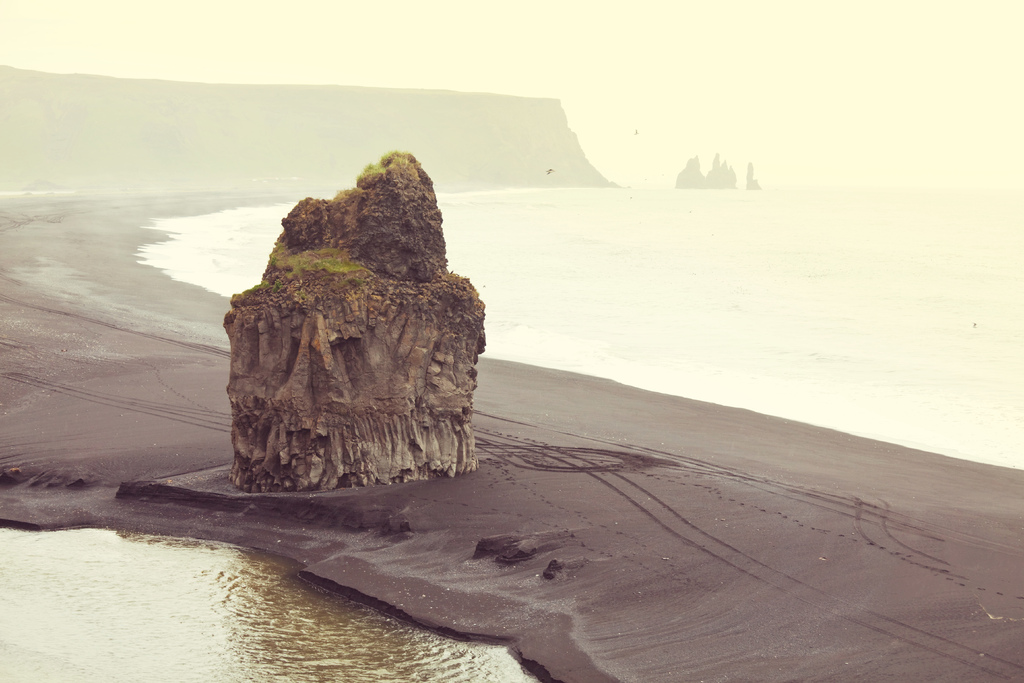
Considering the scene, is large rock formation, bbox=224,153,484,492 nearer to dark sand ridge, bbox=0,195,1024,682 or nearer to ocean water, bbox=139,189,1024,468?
dark sand ridge, bbox=0,195,1024,682

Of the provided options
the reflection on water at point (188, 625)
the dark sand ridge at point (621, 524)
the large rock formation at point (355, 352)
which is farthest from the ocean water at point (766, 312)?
the reflection on water at point (188, 625)

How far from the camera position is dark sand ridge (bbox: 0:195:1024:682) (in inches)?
320

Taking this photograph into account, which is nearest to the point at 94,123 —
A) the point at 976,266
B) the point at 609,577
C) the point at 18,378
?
the point at 976,266

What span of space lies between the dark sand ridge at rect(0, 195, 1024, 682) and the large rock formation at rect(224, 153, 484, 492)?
0.43 m

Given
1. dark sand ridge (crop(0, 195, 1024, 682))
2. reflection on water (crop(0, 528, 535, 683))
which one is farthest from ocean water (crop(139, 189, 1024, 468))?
reflection on water (crop(0, 528, 535, 683))

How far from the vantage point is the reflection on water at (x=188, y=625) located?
25.2 ft

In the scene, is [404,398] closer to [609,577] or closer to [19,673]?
[609,577]

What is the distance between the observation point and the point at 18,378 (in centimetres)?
1605

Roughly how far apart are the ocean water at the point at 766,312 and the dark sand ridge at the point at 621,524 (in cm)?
385

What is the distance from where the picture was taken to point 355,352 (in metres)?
11.1

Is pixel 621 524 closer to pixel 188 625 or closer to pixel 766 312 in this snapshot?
pixel 188 625

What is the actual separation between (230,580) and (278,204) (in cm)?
8483

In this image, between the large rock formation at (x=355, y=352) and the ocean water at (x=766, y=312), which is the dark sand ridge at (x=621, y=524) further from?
the ocean water at (x=766, y=312)

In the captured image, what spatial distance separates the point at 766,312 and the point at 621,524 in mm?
25673
